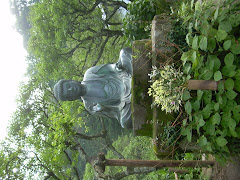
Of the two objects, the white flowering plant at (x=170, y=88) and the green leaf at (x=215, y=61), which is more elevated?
the green leaf at (x=215, y=61)

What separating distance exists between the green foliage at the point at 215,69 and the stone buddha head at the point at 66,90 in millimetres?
2233

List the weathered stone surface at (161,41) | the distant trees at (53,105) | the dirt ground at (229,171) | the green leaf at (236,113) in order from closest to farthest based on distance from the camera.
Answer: the green leaf at (236,113)
the weathered stone surface at (161,41)
the dirt ground at (229,171)
the distant trees at (53,105)

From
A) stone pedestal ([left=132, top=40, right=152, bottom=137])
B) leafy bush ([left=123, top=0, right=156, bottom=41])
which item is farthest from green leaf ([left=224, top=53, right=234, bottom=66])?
leafy bush ([left=123, top=0, right=156, bottom=41])


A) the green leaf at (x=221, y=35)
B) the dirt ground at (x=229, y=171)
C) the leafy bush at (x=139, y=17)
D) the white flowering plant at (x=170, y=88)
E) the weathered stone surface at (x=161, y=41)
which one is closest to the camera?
the green leaf at (x=221, y=35)

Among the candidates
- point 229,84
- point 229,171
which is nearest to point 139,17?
point 229,84

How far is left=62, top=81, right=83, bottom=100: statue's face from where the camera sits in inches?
154

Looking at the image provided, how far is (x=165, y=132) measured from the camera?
2992 millimetres

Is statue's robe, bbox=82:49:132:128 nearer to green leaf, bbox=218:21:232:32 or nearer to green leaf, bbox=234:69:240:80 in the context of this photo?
green leaf, bbox=218:21:232:32

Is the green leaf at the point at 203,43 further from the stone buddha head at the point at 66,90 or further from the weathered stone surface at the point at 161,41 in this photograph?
the stone buddha head at the point at 66,90

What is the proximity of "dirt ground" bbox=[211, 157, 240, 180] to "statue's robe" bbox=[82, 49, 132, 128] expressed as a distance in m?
1.95

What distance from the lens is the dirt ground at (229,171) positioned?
3490 millimetres

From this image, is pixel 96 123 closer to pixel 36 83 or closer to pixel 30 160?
pixel 36 83

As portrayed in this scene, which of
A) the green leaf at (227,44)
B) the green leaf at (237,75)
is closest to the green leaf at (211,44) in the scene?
the green leaf at (227,44)

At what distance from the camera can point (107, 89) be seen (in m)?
4.16
